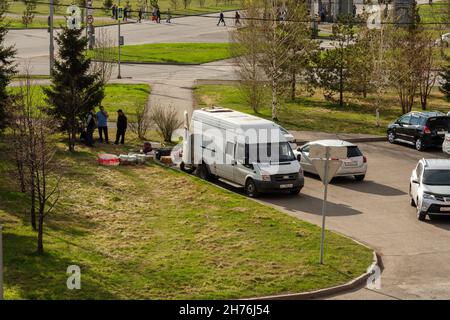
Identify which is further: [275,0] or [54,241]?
[275,0]

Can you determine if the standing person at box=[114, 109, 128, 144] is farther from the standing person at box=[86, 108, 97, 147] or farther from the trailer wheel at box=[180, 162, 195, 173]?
the trailer wheel at box=[180, 162, 195, 173]

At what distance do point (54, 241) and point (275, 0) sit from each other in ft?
71.7

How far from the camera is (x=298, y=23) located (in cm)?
3934

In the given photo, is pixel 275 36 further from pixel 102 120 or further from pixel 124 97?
pixel 102 120

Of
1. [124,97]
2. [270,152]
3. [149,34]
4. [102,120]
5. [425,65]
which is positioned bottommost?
[270,152]

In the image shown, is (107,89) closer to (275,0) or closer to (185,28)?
(275,0)

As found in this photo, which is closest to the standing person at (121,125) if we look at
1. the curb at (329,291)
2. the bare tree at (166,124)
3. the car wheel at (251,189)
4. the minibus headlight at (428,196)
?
the bare tree at (166,124)

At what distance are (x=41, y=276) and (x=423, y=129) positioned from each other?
19909 mm

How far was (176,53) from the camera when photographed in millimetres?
62938

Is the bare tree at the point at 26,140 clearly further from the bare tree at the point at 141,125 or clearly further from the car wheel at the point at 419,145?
the car wheel at the point at 419,145

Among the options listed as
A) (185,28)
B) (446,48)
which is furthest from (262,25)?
(185,28)

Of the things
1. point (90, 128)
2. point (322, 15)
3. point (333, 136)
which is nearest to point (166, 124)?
point (90, 128)

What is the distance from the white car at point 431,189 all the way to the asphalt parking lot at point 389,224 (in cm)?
36

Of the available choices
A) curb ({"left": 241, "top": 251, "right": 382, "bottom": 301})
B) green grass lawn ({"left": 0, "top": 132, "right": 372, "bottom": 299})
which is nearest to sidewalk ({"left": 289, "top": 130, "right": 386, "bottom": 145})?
green grass lawn ({"left": 0, "top": 132, "right": 372, "bottom": 299})
